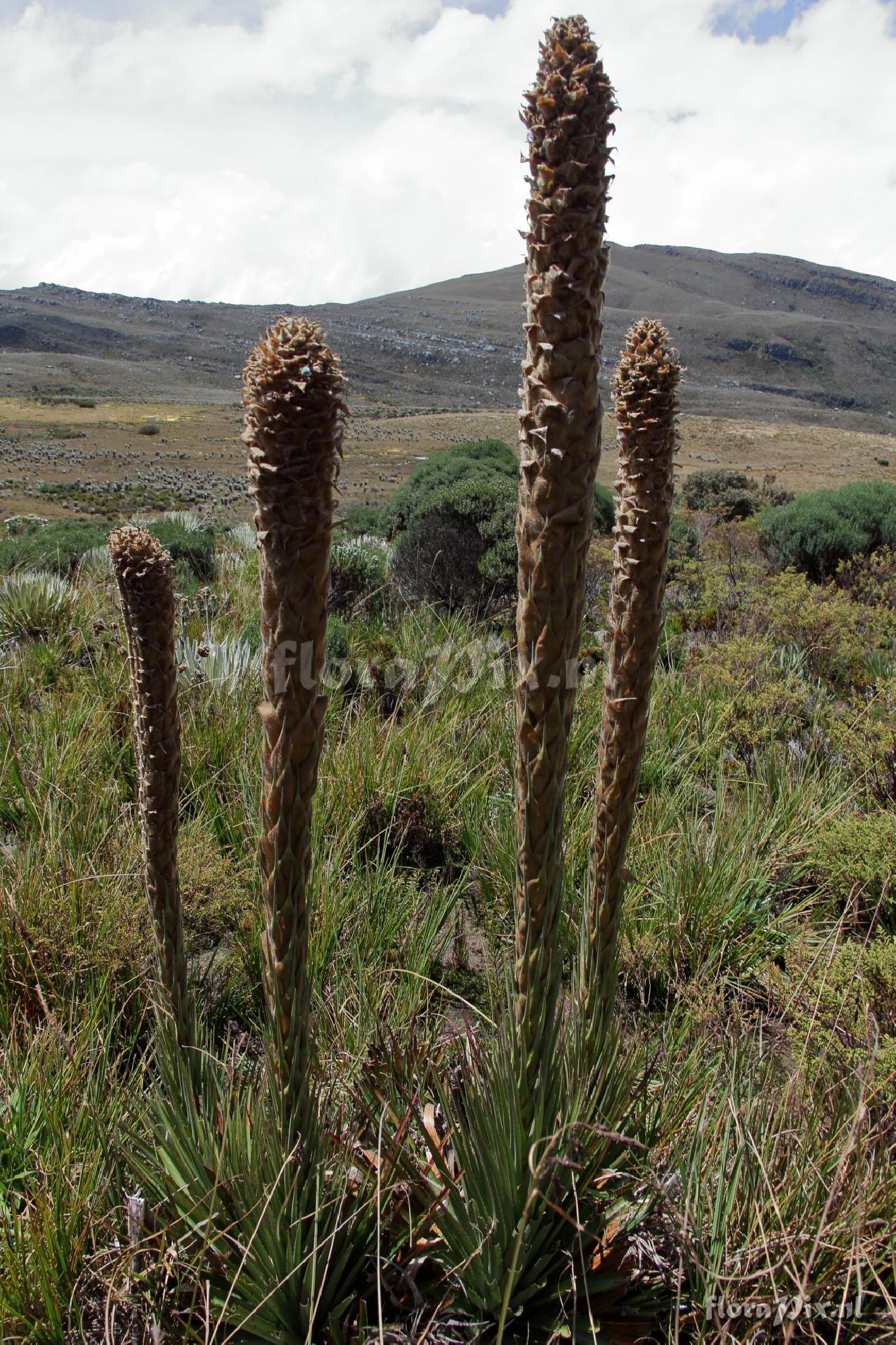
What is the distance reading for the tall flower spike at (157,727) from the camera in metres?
1.77

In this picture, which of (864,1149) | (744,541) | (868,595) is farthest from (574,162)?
(744,541)

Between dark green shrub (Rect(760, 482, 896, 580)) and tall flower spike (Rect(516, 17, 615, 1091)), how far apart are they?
11.4 m

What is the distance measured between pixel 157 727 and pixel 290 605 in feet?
2.46

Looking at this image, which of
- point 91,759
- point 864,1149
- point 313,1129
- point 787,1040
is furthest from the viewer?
point 91,759

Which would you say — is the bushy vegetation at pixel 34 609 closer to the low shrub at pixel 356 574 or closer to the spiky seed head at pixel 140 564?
the low shrub at pixel 356 574

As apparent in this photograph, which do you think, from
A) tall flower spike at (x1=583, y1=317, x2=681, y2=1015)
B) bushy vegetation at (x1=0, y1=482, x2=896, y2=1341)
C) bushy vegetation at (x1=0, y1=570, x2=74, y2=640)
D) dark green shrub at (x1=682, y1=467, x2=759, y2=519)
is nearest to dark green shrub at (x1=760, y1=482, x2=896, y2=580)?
bushy vegetation at (x1=0, y1=482, x2=896, y2=1341)

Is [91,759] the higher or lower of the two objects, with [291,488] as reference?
lower

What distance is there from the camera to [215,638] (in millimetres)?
6801

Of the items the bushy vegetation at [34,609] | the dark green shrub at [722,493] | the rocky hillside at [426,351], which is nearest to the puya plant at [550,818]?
the bushy vegetation at [34,609]

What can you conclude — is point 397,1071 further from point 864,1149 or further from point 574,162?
point 574,162

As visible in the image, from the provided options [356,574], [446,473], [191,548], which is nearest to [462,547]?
[356,574]

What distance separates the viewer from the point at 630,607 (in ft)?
5.63

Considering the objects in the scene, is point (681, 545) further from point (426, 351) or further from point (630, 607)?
point (426, 351)

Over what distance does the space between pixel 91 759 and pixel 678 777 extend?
332 cm
